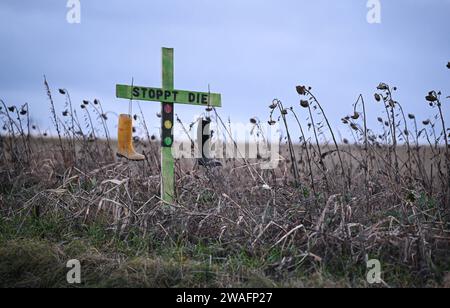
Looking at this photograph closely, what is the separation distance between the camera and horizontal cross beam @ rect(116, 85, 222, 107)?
573cm

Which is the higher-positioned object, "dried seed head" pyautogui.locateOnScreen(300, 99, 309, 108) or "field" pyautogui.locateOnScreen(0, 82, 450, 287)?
"dried seed head" pyautogui.locateOnScreen(300, 99, 309, 108)

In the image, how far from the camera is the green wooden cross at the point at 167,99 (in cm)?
573

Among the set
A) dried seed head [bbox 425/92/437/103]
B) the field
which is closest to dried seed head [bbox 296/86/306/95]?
the field

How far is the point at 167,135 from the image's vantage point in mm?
5988

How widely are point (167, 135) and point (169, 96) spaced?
1.48 ft

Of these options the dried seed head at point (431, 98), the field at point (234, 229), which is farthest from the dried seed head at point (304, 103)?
the dried seed head at point (431, 98)

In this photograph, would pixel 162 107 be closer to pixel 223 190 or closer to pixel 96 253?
pixel 223 190

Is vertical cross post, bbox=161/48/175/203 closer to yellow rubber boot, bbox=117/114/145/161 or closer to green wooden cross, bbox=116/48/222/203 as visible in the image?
green wooden cross, bbox=116/48/222/203

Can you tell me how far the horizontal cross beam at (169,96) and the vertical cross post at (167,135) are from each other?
7cm

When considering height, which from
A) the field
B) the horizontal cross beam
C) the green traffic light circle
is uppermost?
the horizontal cross beam

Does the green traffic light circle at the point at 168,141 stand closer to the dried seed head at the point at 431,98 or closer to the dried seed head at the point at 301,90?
the dried seed head at the point at 301,90

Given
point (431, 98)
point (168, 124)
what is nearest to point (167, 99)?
point (168, 124)

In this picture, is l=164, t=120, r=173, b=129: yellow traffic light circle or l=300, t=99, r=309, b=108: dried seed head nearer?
l=300, t=99, r=309, b=108: dried seed head
